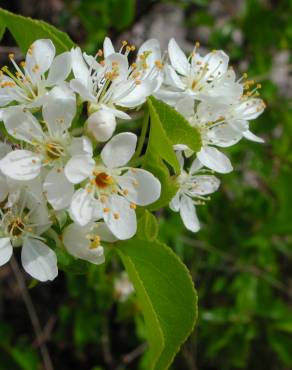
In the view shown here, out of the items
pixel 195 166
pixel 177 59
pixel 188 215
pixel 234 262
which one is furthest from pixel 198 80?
pixel 234 262

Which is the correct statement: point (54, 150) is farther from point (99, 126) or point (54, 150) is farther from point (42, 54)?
point (42, 54)

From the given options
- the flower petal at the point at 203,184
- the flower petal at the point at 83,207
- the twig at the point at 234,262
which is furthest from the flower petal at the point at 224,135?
the twig at the point at 234,262

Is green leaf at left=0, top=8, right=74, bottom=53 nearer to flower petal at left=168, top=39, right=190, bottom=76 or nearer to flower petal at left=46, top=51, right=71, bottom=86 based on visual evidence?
flower petal at left=46, top=51, right=71, bottom=86

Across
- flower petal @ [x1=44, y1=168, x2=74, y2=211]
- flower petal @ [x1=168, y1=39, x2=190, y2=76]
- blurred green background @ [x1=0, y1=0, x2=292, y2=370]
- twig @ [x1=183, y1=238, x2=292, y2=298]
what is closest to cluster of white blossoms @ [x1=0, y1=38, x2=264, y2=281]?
flower petal @ [x1=44, y1=168, x2=74, y2=211]

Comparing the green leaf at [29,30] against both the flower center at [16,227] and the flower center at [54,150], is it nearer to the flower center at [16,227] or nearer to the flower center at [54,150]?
the flower center at [54,150]

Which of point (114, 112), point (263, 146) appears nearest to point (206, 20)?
point (263, 146)
